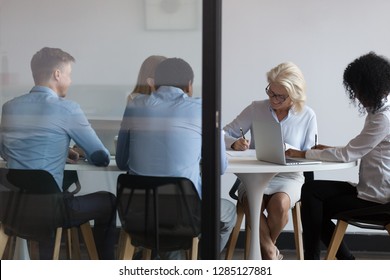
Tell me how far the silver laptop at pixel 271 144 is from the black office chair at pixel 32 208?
118cm

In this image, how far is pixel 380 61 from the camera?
14.4 feet

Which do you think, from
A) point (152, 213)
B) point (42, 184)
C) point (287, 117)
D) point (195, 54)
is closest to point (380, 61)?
point (287, 117)

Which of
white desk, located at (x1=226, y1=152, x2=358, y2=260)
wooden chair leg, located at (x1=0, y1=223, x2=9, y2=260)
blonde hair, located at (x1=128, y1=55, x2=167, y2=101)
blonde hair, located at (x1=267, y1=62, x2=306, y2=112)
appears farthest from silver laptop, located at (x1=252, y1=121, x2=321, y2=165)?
wooden chair leg, located at (x1=0, y1=223, x2=9, y2=260)

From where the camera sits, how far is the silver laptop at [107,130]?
11.2 ft

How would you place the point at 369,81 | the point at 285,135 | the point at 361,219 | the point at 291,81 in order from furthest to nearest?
the point at 285,135
the point at 291,81
the point at 369,81
the point at 361,219

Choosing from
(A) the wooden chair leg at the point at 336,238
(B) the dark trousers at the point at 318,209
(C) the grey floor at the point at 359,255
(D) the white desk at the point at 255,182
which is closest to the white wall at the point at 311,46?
(C) the grey floor at the point at 359,255

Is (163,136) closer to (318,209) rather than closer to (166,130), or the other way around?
(166,130)

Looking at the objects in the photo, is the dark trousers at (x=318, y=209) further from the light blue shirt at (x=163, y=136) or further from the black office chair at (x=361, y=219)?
the light blue shirt at (x=163, y=136)

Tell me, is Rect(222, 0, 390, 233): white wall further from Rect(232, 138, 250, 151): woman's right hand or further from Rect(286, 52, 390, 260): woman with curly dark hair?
Rect(286, 52, 390, 260): woman with curly dark hair

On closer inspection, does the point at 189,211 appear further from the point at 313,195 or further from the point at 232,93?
the point at 232,93

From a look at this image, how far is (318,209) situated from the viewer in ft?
14.6

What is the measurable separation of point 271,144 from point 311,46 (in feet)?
7.05

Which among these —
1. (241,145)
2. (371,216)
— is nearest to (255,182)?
(241,145)

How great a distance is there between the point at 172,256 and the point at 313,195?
126 centimetres
